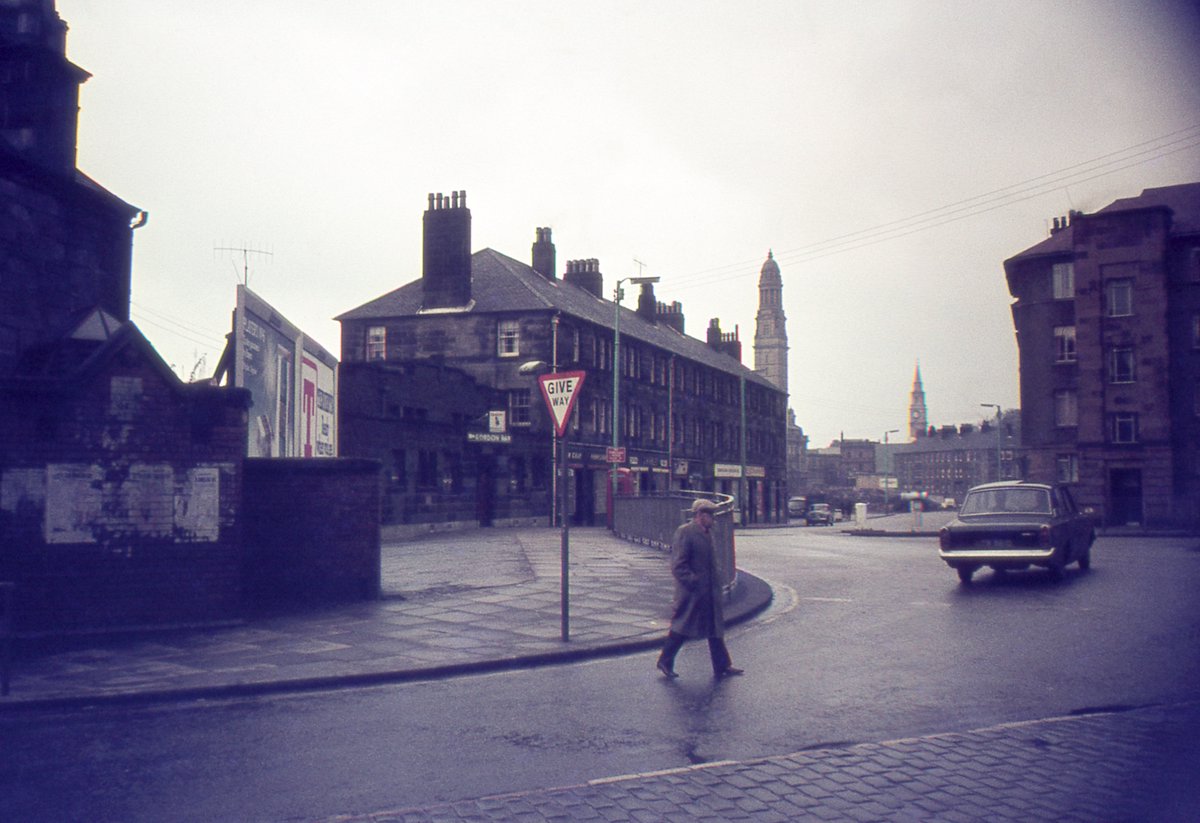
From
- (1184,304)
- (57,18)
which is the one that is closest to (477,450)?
(57,18)

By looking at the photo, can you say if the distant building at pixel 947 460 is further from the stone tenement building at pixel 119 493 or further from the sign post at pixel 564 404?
the stone tenement building at pixel 119 493

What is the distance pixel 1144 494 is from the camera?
138ft

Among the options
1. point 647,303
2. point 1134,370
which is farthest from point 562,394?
point 647,303

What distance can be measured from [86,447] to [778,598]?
9.37m

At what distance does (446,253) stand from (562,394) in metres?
33.0

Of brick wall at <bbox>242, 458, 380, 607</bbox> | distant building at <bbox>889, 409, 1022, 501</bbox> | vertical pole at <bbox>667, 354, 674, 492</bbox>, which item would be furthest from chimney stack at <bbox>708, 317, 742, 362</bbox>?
distant building at <bbox>889, 409, 1022, 501</bbox>

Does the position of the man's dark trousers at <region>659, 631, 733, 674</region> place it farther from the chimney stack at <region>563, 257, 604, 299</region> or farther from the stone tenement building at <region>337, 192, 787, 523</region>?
the chimney stack at <region>563, 257, 604, 299</region>

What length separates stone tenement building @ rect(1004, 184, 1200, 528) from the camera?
138 ft

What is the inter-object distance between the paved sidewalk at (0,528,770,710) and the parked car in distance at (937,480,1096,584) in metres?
3.20

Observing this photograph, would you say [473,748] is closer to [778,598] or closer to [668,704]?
[668,704]

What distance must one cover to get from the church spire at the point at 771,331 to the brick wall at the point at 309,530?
362 feet

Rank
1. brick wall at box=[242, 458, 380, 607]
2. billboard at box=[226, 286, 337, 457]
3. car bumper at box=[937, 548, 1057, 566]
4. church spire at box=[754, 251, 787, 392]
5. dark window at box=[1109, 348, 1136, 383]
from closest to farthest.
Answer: brick wall at box=[242, 458, 380, 607] → billboard at box=[226, 286, 337, 457] → car bumper at box=[937, 548, 1057, 566] → dark window at box=[1109, 348, 1136, 383] → church spire at box=[754, 251, 787, 392]

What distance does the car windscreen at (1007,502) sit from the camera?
1669 centimetres

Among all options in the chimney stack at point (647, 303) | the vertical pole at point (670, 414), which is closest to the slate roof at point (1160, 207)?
the vertical pole at point (670, 414)
